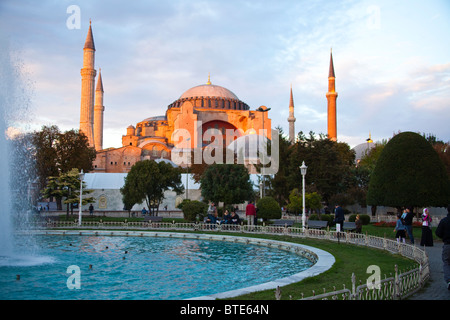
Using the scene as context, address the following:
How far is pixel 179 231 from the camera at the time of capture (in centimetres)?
1603

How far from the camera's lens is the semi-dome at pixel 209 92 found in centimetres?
6438

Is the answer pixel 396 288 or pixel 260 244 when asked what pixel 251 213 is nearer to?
pixel 260 244

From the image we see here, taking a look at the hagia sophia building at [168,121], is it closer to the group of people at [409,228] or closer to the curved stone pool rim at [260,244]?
the curved stone pool rim at [260,244]

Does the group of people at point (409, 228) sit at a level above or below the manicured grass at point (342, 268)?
above

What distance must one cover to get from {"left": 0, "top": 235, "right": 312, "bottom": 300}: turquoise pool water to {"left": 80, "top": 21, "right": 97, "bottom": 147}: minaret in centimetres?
3468

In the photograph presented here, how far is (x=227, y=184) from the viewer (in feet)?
65.6

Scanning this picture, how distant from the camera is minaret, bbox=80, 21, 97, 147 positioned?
147 ft

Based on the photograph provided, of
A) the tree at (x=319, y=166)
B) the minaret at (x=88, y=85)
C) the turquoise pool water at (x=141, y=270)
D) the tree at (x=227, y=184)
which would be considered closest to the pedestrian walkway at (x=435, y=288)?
the turquoise pool water at (x=141, y=270)

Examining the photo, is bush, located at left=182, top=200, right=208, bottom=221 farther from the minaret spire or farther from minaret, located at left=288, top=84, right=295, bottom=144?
minaret, located at left=288, top=84, right=295, bottom=144

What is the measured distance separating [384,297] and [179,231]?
38.1ft

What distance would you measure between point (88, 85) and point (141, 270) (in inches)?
1574

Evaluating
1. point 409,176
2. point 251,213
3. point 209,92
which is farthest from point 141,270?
point 209,92

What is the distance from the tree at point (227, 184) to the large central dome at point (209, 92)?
147 feet
